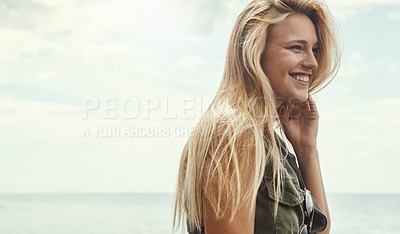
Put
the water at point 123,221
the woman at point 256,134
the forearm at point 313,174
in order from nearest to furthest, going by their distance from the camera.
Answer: the woman at point 256,134 < the forearm at point 313,174 < the water at point 123,221

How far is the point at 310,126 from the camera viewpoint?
6.05 feet

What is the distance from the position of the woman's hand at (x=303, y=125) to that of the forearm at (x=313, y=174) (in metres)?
0.02

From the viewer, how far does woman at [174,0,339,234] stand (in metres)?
1.24

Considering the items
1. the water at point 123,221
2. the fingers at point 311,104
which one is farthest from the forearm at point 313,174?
the water at point 123,221

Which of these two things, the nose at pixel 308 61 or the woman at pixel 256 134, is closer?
the woman at pixel 256 134

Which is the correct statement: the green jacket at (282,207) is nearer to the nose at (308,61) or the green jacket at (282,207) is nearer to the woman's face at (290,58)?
the woman's face at (290,58)

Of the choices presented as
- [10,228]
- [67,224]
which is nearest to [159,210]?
[67,224]

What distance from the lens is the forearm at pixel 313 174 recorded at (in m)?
1.76

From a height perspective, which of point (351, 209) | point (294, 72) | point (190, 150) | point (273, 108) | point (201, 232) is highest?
point (294, 72)

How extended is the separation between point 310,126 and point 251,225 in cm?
75

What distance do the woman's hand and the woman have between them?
0.13 m

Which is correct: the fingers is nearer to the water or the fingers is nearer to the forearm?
the forearm

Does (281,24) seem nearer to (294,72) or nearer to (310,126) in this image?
(294,72)

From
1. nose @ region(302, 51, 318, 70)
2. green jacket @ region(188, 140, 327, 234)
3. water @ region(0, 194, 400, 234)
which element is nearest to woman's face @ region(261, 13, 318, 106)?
nose @ region(302, 51, 318, 70)
